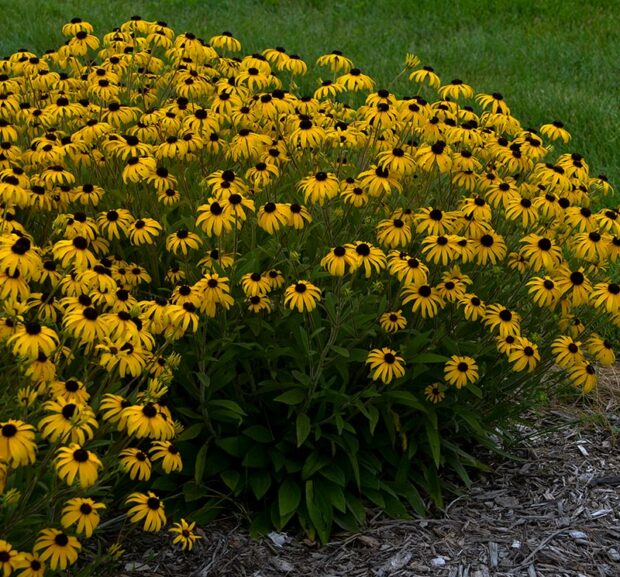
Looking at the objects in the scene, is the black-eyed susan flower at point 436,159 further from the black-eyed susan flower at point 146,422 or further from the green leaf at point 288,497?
the black-eyed susan flower at point 146,422

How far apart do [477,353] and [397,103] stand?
4.67 ft

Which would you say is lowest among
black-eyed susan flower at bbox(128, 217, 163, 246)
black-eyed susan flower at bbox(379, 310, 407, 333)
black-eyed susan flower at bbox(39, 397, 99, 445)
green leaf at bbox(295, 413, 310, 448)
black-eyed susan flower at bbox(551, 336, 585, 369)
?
Answer: green leaf at bbox(295, 413, 310, 448)

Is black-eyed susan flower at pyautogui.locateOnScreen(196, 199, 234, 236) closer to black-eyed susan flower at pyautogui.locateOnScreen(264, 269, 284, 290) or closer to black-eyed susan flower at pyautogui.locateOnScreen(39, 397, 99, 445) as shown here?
black-eyed susan flower at pyautogui.locateOnScreen(264, 269, 284, 290)

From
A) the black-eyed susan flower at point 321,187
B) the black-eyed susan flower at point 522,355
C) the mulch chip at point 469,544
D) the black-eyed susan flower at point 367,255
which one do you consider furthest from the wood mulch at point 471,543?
the black-eyed susan flower at point 321,187

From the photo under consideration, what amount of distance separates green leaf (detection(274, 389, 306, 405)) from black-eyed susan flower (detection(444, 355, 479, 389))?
22.2 inches

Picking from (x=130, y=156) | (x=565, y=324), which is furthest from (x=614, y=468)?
(x=130, y=156)

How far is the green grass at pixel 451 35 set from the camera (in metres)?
8.51

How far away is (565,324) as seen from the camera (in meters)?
4.21

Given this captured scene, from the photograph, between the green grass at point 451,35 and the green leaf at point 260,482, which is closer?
the green leaf at point 260,482

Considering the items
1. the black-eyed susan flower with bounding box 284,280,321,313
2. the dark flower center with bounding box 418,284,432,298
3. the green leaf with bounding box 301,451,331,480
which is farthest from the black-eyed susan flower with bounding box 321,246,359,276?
the green leaf with bounding box 301,451,331,480

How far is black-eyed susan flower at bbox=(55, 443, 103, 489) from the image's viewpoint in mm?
2764

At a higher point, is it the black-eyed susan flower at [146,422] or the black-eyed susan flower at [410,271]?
the black-eyed susan flower at [410,271]

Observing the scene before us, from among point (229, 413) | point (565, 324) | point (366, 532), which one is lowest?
point (366, 532)

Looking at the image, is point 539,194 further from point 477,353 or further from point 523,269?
point 477,353
